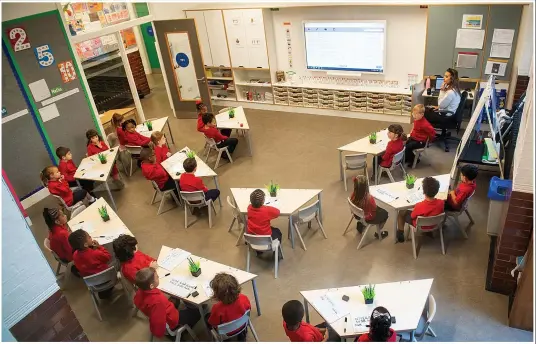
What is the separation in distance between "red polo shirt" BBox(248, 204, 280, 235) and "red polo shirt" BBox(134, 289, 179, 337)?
4.31ft

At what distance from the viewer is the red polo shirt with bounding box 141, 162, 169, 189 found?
589cm

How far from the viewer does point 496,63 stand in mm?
6742

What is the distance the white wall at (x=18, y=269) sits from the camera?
101 inches

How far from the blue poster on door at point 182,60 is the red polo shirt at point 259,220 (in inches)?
213

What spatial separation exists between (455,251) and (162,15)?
7.53 meters

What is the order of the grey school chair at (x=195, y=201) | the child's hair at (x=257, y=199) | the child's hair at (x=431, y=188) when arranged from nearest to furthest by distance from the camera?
1. the child's hair at (x=431, y=188)
2. the child's hair at (x=257, y=199)
3. the grey school chair at (x=195, y=201)

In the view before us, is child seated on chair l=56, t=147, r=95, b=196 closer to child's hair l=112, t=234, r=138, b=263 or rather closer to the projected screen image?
child's hair l=112, t=234, r=138, b=263

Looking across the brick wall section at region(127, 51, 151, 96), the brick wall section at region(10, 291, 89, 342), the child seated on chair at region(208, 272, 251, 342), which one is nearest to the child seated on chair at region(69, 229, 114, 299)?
the brick wall section at region(10, 291, 89, 342)

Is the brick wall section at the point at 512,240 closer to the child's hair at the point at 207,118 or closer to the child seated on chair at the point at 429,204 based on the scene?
the child seated on chair at the point at 429,204

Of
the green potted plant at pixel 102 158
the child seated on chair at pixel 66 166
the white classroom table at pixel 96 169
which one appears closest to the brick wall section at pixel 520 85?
the white classroom table at pixel 96 169

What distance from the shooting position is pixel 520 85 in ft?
20.5

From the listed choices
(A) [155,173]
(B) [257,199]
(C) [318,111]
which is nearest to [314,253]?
(B) [257,199]

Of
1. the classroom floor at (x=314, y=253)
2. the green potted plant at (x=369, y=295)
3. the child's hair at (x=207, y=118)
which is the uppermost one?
the child's hair at (x=207, y=118)

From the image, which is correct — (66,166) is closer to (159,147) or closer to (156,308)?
(159,147)
